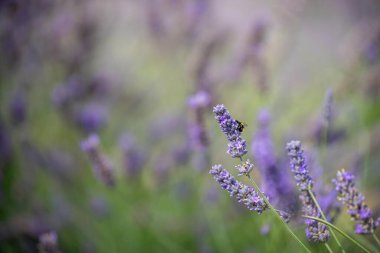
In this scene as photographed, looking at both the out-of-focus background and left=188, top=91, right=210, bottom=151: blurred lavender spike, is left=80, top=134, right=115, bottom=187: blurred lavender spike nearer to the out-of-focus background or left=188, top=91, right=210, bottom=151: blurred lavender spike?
the out-of-focus background

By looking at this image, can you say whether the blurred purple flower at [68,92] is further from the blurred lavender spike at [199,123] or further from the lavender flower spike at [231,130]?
the lavender flower spike at [231,130]

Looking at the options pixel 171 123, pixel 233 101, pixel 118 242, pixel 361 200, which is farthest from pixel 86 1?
pixel 361 200

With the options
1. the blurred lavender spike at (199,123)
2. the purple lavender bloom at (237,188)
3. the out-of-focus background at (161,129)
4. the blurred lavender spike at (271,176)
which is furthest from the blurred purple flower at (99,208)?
the purple lavender bloom at (237,188)

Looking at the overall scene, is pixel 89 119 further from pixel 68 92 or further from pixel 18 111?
pixel 18 111

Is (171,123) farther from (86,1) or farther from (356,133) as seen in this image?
(356,133)

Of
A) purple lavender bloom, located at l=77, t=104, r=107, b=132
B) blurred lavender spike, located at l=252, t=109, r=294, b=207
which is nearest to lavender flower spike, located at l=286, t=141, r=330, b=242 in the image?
blurred lavender spike, located at l=252, t=109, r=294, b=207

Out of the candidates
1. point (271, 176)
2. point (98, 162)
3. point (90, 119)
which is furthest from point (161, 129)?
point (271, 176)
